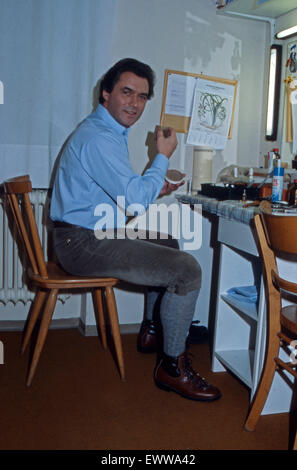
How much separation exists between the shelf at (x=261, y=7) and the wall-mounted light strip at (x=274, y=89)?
0.52ft

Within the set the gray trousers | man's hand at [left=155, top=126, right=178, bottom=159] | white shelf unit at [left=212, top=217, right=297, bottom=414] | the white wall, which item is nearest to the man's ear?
man's hand at [left=155, top=126, right=178, bottom=159]

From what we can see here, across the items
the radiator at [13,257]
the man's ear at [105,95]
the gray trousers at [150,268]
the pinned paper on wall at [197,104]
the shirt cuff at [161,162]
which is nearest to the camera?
the gray trousers at [150,268]

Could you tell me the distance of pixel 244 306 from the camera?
70.5 inches

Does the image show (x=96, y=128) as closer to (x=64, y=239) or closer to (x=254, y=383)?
(x=64, y=239)

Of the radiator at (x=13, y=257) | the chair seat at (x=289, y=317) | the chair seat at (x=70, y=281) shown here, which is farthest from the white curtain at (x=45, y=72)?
the chair seat at (x=289, y=317)

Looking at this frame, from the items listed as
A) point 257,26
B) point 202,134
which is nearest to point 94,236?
point 202,134

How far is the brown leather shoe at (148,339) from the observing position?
2154 millimetres

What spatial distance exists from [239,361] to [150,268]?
547mm

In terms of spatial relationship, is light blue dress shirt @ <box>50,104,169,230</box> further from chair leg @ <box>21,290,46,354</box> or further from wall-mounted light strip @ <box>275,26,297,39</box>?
wall-mounted light strip @ <box>275,26,297,39</box>

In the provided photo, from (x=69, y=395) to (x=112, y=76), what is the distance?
48.9 inches

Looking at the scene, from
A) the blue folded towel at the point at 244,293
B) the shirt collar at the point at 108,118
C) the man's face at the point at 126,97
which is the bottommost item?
the blue folded towel at the point at 244,293

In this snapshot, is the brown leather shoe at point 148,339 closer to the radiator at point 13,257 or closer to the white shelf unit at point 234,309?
the white shelf unit at point 234,309

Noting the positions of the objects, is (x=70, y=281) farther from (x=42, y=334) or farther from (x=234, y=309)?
(x=234, y=309)

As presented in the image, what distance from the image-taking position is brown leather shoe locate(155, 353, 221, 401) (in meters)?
1.75
